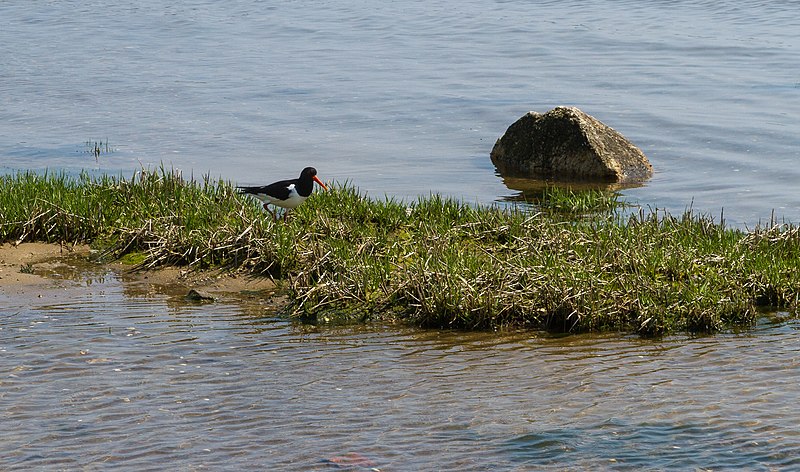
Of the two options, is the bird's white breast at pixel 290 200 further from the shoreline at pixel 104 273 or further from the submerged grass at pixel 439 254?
the shoreline at pixel 104 273

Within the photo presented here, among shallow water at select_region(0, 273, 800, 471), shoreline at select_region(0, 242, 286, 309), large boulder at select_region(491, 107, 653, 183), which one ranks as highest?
large boulder at select_region(491, 107, 653, 183)

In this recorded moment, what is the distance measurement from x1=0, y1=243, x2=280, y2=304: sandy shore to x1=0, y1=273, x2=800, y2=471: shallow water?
569 millimetres

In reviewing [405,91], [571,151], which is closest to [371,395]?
[571,151]

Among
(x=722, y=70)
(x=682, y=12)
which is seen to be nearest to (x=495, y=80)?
(x=722, y=70)

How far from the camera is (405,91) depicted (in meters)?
23.4

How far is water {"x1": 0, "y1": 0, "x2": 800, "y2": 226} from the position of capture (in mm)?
16547

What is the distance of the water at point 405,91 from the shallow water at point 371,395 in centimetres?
625

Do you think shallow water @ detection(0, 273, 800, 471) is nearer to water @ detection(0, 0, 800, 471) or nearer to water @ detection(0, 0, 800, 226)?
water @ detection(0, 0, 800, 471)

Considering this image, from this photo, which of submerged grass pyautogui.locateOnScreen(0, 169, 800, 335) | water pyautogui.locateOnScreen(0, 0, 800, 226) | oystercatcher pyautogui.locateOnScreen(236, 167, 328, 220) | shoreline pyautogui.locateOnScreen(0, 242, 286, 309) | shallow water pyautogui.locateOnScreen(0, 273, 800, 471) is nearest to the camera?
shallow water pyautogui.locateOnScreen(0, 273, 800, 471)

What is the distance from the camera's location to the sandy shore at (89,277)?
9.16 meters

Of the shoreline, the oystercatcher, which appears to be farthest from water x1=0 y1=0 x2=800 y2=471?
the oystercatcher

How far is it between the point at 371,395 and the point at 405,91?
17058mm

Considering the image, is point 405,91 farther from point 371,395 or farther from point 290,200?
point 371,395

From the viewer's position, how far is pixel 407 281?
8352mm
